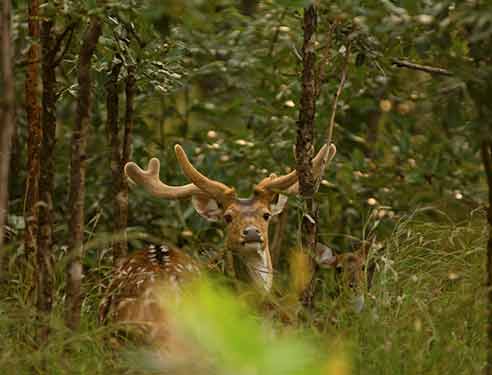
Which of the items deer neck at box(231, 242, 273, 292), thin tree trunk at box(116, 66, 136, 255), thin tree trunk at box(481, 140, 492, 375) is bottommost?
deer neck at box(231, 242, 273, 292)

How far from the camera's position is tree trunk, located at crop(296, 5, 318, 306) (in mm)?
5000

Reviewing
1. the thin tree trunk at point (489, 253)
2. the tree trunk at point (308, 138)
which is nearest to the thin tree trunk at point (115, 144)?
the tree trunk at point (308, 138)

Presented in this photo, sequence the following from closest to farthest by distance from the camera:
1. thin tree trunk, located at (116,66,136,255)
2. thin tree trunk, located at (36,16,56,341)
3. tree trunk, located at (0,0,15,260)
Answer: tree trunk, located at (0,0,15,260) → thin tree trunk, located at (36,16,56,341) → thin tree trunk, located at (116,66,136,255)

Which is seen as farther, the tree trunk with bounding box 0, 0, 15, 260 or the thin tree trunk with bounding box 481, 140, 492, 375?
the thin tree trunk with bounding box 481, 140, 492, 375

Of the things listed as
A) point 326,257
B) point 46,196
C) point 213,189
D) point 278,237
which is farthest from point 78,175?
point 278,237

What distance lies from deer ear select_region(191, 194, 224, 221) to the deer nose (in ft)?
1.76

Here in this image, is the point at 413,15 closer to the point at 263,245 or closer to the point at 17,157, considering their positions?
the point at 263,245

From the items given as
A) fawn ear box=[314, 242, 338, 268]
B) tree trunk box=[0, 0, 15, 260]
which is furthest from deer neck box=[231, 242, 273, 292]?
tree trunk box=[0, 0, 15, 260]

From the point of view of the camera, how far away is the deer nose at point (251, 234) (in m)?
6.67

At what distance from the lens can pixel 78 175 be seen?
4.58 meters

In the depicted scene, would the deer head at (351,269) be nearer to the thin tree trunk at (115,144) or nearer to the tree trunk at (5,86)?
the thin tree trunk at (115,144)

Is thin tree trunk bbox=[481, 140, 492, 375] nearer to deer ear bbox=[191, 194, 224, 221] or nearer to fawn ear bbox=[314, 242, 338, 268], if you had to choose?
fawn ear bbox=[314, 242, 338, 268]

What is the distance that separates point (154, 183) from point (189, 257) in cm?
163

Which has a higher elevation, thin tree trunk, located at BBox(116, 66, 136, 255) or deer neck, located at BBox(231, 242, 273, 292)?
thin tree trunk, located at BBox(116, 66, 136, 255)
